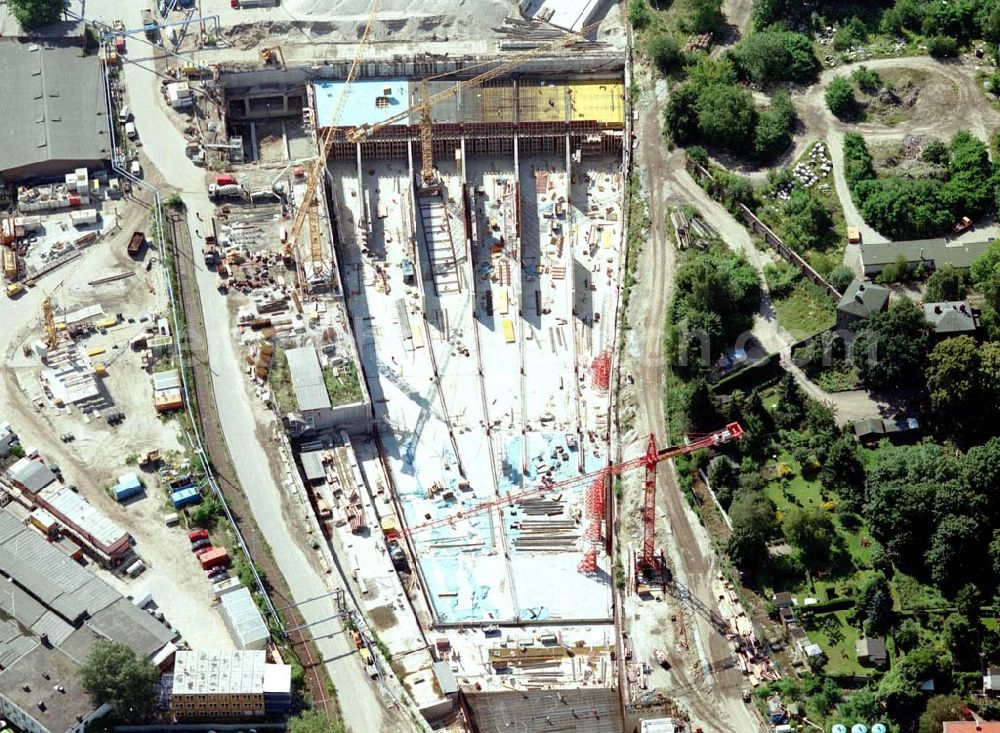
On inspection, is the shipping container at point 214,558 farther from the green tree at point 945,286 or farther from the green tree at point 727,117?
the green tree at point 945,286

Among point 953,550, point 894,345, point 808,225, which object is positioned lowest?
point 953,550

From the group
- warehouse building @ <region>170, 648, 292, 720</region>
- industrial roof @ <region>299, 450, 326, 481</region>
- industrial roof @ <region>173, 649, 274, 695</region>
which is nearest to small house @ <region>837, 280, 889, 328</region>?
industrial roof @ <region>299, 450, 326, 481</region>

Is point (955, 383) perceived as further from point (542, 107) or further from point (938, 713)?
point (542, 107)

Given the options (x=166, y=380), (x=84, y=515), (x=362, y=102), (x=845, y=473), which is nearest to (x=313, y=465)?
(x=166, y=380)

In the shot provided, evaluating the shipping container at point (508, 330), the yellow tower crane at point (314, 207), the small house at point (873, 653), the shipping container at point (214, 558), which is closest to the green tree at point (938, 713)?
the small house at point (873, 653)

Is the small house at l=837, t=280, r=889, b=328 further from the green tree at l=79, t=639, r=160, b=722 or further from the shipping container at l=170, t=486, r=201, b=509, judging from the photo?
the green tree at l=79, t=639, r=160, b=722

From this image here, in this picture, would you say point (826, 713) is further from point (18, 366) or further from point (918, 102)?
point (18, 366)

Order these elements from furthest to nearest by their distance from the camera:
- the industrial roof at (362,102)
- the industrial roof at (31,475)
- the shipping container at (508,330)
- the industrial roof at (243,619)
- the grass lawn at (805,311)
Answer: the industrial roof at (362,102) → the shipping container at (508,330) → the grass lawn at (805,311) → the industrial roof at (31,475) → the industrial roof at (243,619)
